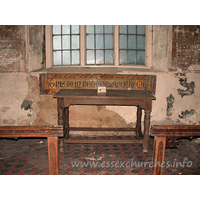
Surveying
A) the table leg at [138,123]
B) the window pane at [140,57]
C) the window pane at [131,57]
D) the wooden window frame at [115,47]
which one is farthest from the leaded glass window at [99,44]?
the table leg at [138,123]

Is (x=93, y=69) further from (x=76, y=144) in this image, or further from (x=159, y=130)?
(x=159, y=130)

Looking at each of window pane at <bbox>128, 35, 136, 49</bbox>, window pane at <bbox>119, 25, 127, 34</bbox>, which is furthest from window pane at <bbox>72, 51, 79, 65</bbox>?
window pane at <bbox>128, 35, 136, 49</bbox>

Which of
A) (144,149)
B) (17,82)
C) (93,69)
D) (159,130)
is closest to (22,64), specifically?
(17,82)

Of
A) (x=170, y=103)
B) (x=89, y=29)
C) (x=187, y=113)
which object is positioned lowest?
(x=187, y=113)

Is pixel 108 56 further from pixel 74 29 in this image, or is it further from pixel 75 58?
pixel 74 29

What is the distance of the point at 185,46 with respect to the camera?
4.79 meters

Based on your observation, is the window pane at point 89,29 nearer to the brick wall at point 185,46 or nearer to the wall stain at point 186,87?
the brick wall at point 185,46

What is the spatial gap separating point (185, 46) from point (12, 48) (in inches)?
170

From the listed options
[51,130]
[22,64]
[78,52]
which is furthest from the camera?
[78,52]

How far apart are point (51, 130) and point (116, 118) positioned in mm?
2924

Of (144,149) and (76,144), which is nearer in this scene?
(144,149)

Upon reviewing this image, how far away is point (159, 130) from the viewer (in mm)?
2391

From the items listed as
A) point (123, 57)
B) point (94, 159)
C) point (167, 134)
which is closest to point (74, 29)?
point (123, 57)

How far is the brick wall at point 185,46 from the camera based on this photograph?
4.75m
